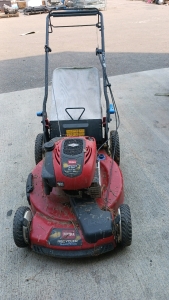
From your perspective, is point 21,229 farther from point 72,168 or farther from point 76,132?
point 76,132

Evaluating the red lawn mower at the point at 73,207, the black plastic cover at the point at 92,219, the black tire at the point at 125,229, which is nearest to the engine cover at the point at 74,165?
the red lawn mower at the point at 73,207

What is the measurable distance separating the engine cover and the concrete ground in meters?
0.53

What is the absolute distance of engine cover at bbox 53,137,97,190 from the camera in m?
2.12

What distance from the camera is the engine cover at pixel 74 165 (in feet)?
6.97

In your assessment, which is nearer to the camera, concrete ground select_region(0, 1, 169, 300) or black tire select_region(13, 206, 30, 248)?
concrete ground select_region(0, 1, 169, 300)

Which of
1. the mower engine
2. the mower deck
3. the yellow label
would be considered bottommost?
the mower deck

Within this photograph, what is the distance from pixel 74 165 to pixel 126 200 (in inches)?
32.6

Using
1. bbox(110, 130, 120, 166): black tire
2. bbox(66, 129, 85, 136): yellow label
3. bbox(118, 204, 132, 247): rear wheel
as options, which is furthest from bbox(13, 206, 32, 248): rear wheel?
bbox(110, 130, 120, 166): black tire

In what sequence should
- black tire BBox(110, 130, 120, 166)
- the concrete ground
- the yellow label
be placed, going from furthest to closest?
black tire BBox(110, 130, 120, 166), the yellow label, the concrete ground

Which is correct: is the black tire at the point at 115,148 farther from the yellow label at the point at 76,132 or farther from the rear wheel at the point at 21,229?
the rear wheel at the point at 21,229

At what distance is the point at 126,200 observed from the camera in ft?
9.17

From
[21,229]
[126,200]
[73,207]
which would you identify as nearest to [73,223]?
[73,207]

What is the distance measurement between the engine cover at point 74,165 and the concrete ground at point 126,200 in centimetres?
53

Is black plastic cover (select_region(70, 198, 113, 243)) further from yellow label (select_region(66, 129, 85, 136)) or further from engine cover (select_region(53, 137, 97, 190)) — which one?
yellow label (select_region(66, 129, 85, 136))
